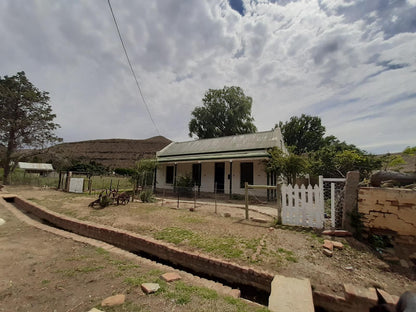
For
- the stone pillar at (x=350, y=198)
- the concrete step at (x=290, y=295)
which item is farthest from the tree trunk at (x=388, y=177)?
the concrete step at (x=290, y=295)

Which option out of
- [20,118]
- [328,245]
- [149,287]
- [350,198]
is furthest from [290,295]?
[20,118]

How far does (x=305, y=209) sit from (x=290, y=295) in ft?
10.9

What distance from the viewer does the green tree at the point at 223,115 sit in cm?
3172

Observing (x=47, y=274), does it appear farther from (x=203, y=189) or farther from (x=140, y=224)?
(x=203, y=189)

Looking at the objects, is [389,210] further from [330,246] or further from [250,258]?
[250,258]

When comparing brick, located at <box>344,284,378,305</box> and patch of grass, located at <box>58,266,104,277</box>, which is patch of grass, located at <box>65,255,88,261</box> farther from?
brick, located at <box>344,284,378,305</box>

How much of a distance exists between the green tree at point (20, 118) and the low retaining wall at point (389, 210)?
2634cm

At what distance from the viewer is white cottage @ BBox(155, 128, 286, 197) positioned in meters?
12.3

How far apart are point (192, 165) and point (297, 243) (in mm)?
11671

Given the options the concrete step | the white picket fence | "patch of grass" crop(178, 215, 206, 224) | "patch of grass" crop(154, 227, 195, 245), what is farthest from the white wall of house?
the concrete step

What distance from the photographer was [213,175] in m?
14.0

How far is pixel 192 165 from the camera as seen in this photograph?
15273 mm

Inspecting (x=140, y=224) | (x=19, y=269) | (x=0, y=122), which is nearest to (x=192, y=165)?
(x=140, y=224)

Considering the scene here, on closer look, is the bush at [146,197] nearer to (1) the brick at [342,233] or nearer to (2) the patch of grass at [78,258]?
(2) the patch of grass at [78,258]
